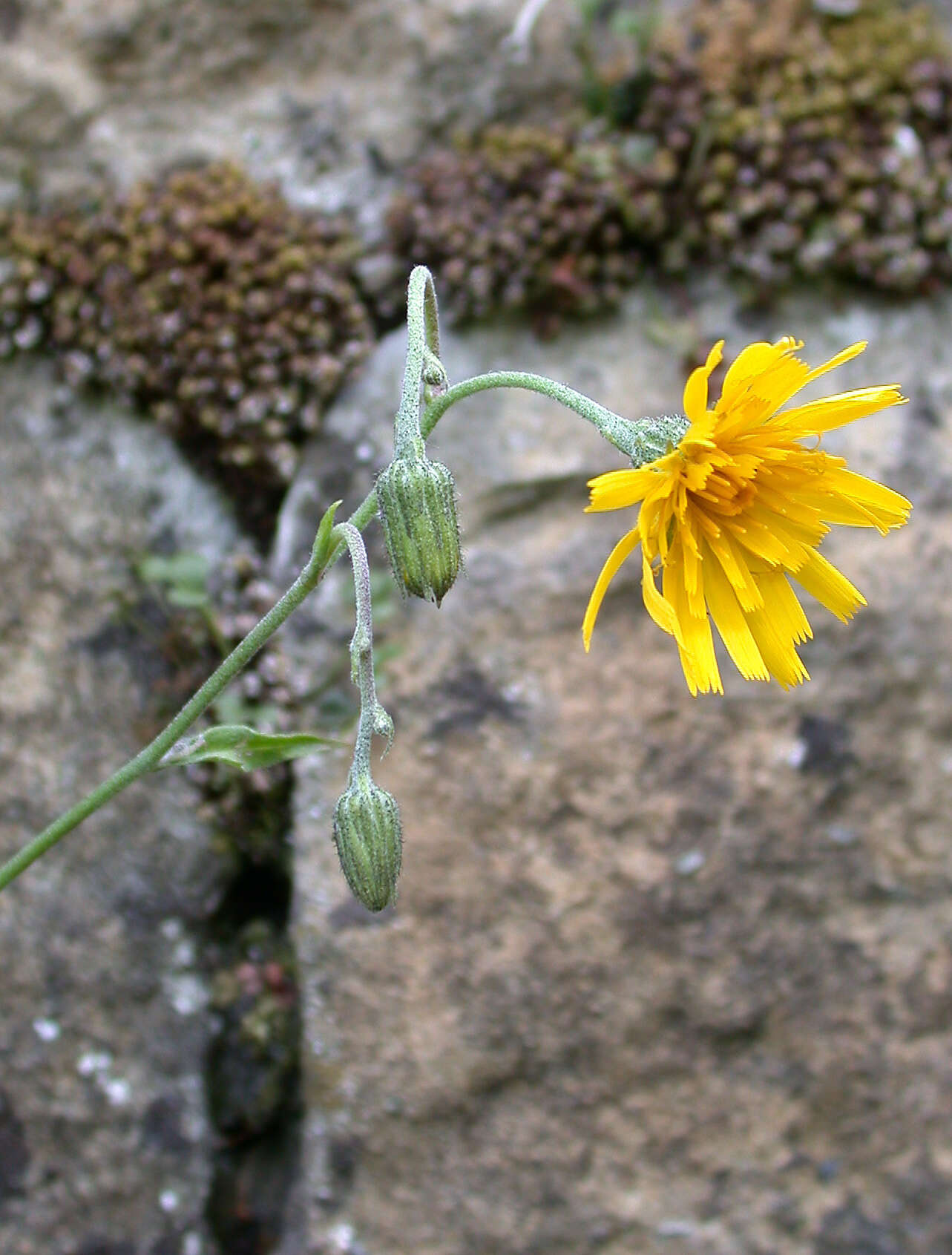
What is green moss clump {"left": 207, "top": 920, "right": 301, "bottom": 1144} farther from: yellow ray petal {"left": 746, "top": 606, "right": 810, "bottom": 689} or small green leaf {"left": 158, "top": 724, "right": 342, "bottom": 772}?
yellow ray petal {"left": 746, "top": 606, "right": 810, "bottom": 689}

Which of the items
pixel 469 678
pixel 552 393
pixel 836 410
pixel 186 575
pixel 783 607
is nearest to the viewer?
pixel 552 393

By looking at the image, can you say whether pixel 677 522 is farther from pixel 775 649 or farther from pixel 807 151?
pixel 807 151

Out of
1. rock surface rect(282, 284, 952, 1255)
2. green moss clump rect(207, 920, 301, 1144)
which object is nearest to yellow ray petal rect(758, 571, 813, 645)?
rock surface rect(282, 284, 952, 1255)

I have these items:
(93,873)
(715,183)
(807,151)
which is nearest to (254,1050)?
(93,873)

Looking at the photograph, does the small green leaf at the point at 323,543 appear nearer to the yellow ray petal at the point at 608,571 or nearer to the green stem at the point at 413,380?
the green stem at the point at 413,380

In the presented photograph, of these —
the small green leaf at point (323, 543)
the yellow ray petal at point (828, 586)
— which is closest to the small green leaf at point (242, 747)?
the small green leaf at point (323, 543)

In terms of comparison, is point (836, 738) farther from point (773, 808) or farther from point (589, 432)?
point (589, 432)
